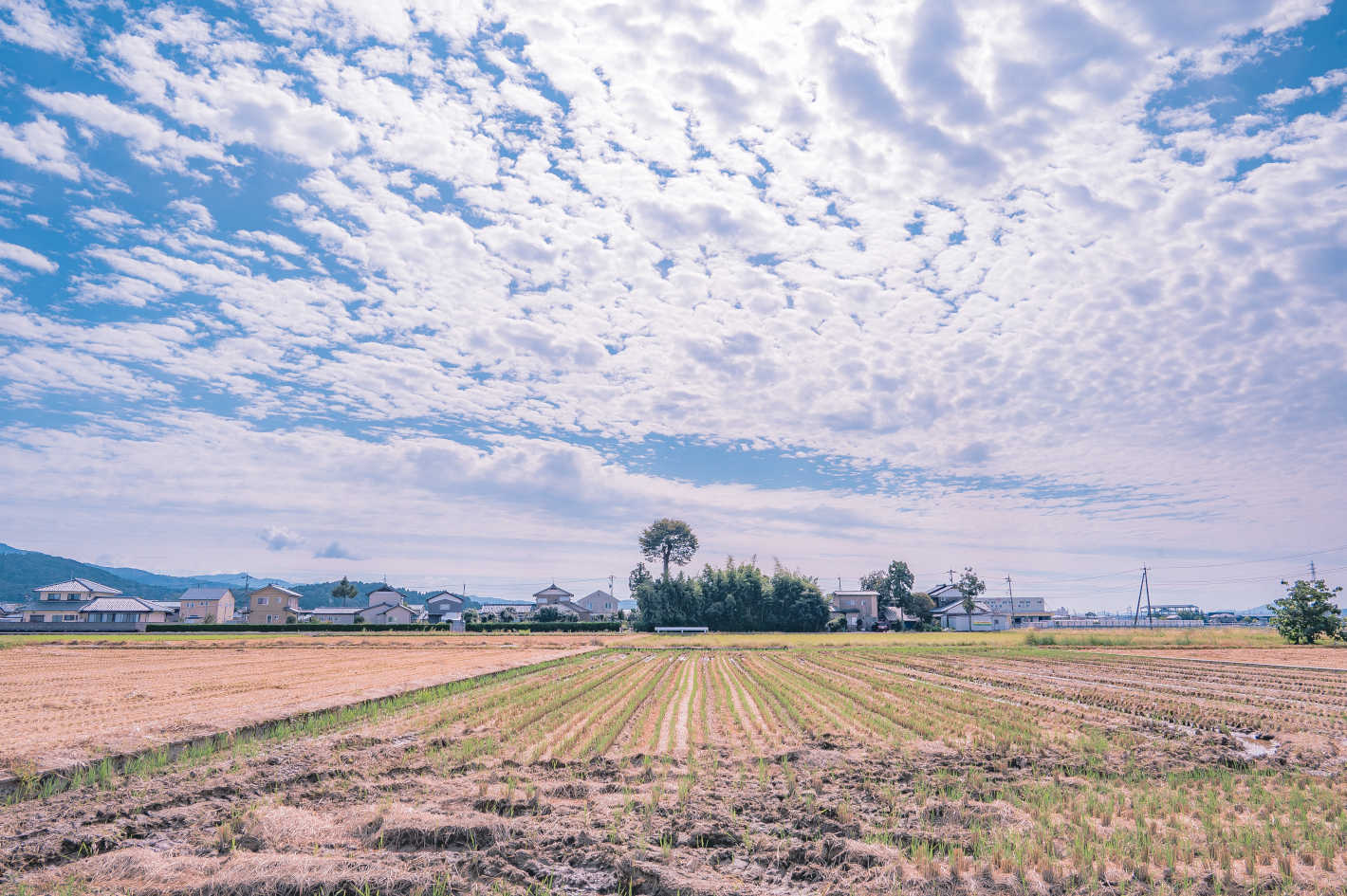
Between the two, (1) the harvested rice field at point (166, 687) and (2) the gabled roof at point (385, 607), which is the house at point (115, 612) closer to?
(2) the gabled roof at point (385, 607)

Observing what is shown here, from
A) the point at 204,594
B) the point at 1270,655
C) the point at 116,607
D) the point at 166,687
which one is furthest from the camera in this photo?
the point at 204,594

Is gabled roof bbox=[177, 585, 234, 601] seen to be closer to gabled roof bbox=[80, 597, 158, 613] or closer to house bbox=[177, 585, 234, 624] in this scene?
house bbox=[177, 585, 234, 624]

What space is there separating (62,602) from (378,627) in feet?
123

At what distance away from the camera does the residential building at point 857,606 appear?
8762 centimetres

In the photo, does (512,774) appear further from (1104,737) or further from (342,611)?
(342,611)

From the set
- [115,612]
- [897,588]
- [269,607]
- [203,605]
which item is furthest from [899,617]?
[115,612]

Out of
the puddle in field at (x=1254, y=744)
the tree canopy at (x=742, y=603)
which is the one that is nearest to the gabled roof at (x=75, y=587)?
the tree canopy at (x=742, y=603)

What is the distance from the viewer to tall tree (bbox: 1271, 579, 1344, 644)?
45094mm

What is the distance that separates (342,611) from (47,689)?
79.1m

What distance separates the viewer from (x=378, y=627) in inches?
2613

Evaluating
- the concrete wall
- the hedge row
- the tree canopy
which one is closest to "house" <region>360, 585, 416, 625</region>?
the hedge row

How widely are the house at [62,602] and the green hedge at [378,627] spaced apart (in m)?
14.9

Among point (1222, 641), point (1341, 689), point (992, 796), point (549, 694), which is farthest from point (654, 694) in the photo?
point (1222, 641)

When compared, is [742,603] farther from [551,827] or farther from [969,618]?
[551,827]
